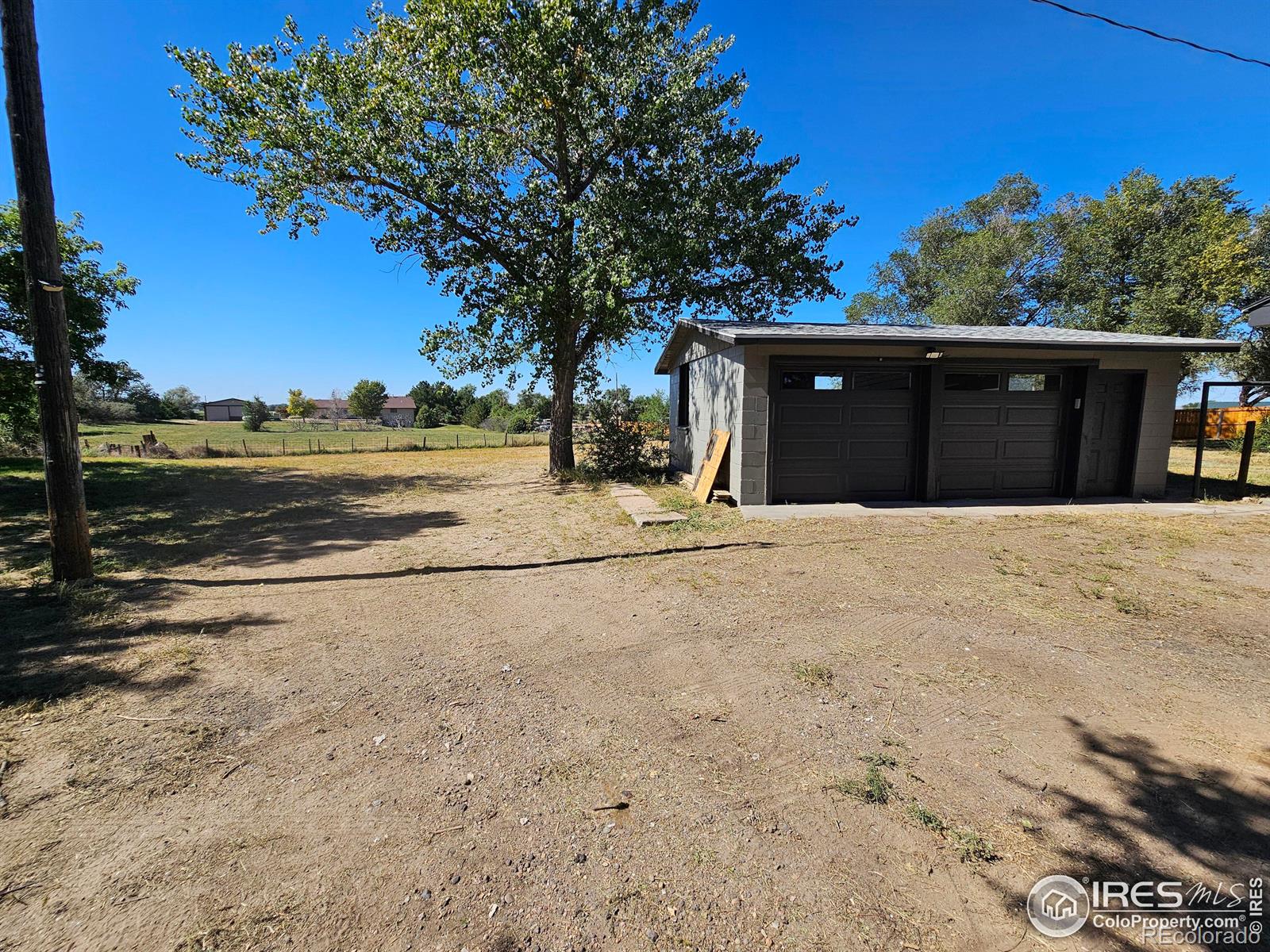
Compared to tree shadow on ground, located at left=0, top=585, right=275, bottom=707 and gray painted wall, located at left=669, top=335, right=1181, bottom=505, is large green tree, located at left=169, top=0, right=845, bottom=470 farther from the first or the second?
tree shadow on ground, located at left=0, top=585, right=275, bottom=707

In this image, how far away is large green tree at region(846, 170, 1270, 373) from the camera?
18703 millimetres

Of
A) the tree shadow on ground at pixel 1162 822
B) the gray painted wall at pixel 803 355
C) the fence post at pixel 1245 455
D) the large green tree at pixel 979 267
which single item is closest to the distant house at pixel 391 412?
the large green tree at pixel 979 267

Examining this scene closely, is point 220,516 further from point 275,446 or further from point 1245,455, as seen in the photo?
point 275,446

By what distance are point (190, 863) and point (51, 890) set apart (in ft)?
1.25

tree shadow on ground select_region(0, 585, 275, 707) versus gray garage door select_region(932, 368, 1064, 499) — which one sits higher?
gray garage door select_region(932, 368, 1064, 499)

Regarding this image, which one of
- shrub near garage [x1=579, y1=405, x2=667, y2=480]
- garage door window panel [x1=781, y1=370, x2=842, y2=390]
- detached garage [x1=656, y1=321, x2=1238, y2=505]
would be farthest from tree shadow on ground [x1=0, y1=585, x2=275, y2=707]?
shrub near garage [x1=579, y1=405, x2=667, y2=480]

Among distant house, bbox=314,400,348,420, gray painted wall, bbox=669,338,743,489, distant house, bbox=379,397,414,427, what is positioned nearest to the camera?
gray painted wall, bbox=669,338,743,489

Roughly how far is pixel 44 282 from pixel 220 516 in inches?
195

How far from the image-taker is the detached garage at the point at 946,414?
8.25 m

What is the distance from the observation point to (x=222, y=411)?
76.2 meters

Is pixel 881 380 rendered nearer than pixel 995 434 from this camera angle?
Yes

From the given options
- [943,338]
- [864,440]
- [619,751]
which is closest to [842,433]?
[864,440]
